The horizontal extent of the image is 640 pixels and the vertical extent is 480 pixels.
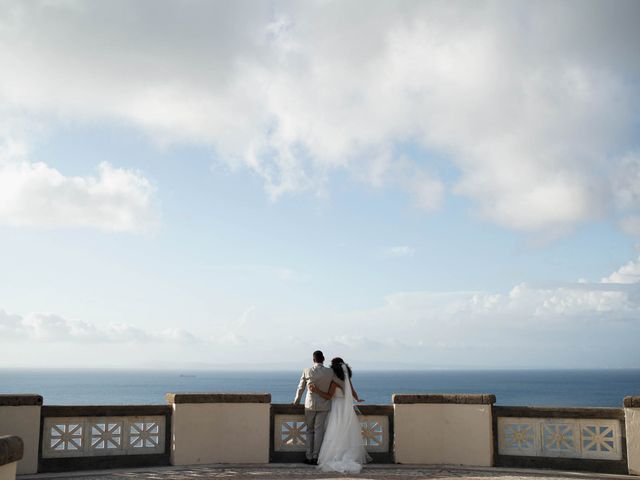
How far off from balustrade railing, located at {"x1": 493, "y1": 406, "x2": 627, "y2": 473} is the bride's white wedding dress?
2.01 metres

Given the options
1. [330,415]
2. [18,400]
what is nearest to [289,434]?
[330,415]

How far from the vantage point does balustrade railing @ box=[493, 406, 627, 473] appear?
10.1m

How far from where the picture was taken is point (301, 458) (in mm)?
10750

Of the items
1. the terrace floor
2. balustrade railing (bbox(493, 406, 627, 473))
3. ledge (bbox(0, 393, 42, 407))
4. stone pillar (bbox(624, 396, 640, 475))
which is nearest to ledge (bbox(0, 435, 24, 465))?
the terrace floor

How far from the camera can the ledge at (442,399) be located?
10.5 m

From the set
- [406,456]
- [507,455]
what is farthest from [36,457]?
[507,455]

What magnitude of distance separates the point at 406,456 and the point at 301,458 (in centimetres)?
156

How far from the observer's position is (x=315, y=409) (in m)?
10.6

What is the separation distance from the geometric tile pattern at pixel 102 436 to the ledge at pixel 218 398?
0.41 m

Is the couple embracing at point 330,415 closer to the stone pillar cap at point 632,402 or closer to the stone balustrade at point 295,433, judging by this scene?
the stone balustrade at point 295,433

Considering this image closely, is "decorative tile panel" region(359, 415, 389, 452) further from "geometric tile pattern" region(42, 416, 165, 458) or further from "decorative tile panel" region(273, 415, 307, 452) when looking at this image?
"geometric tile pattern" region(42, 416, 165, 458)

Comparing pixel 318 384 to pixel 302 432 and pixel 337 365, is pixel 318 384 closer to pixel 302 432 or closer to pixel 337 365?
pixel 337 365

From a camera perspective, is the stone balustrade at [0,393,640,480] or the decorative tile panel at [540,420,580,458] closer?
the stone balustrade at [0,393,640,480]

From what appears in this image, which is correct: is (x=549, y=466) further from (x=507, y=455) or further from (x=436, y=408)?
(x=436, y=408)
